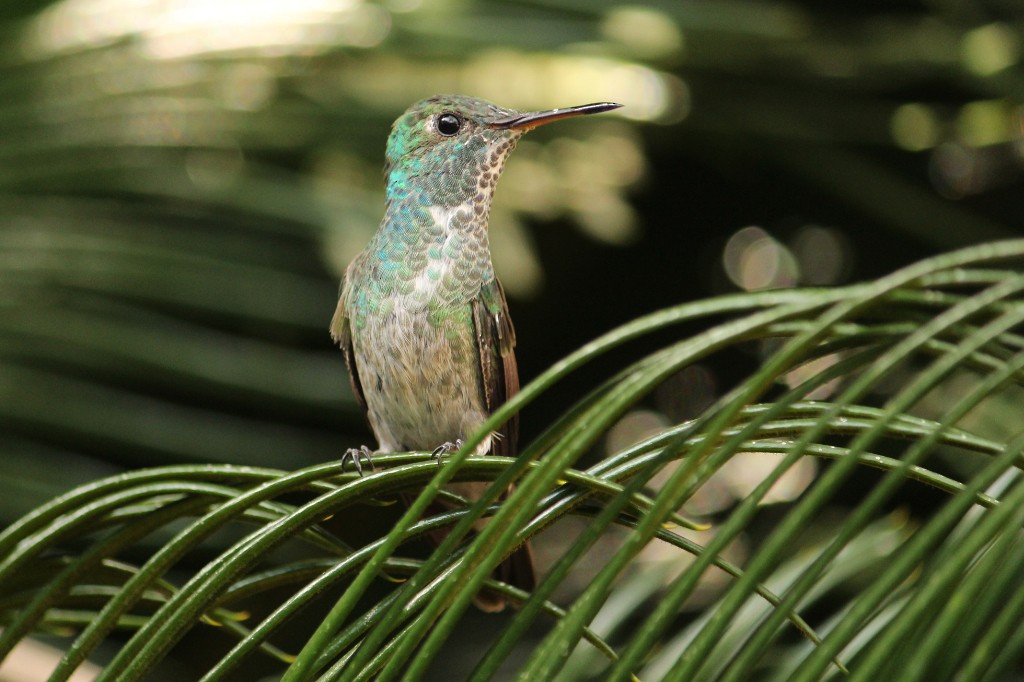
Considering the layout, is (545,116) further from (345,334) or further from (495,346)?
(345,334)

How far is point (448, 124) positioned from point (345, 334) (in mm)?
460

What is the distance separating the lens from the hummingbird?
192cm

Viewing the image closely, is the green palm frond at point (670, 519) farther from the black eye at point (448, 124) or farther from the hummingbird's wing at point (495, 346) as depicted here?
the black eye at point (448, 124)

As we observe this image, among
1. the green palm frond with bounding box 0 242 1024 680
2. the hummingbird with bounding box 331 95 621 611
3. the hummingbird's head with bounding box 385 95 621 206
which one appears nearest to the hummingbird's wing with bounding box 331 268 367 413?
A: the hummingbird with bounding box 331 95 621 611

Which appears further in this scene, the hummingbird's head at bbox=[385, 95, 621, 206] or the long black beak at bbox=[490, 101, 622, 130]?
the hummingbird's head at bbox=[385, 95, 621, 206]

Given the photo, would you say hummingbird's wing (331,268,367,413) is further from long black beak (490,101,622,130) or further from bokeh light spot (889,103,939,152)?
bokeh light spot (889,103,939,152)

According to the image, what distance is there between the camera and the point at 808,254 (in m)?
3.76

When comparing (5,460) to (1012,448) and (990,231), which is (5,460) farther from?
(990,231)

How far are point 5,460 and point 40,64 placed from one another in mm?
883

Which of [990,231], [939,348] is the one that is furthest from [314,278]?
[939,348]

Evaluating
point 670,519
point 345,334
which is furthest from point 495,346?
point 670,519

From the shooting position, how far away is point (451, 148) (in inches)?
78.7

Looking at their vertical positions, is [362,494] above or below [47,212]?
below

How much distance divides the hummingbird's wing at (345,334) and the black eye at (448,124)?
0.32 meters
